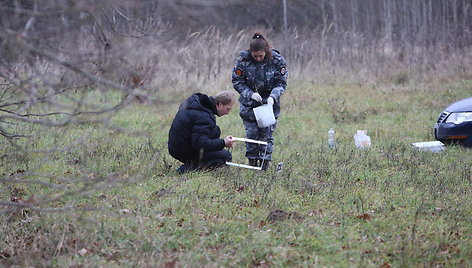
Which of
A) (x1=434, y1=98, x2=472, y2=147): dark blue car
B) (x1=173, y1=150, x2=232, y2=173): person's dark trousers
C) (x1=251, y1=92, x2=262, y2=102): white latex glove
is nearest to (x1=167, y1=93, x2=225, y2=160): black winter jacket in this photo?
(x1=173, y1=150, x2=232, y2=173): person's dark trousers

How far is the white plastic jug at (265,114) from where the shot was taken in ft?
22.5

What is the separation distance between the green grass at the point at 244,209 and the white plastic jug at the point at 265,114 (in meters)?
0.58

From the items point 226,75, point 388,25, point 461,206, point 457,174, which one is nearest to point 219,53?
point 226,75

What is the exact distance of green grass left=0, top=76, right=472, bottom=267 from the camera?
4.49 meters

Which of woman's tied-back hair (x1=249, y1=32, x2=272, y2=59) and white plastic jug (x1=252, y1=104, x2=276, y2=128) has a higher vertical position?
woman's tied-back hair (x1=249, y1=32, x2=272, y2=59)

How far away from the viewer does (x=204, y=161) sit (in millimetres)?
6984

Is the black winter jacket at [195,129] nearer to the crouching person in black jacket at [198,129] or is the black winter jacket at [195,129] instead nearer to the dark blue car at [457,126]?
the crouching person in black jacket at [198,129]

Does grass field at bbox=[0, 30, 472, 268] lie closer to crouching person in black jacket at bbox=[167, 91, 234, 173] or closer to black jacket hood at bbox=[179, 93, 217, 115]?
crouching person in black jacket at bbox=[167, 91, 234, 173]

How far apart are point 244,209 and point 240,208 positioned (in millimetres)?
54

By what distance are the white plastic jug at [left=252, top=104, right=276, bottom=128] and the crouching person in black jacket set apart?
367mm

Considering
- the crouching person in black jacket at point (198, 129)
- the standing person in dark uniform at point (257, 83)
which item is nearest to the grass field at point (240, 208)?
the crouching person in black jacket at point (198, 129)

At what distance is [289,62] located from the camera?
15.9 m

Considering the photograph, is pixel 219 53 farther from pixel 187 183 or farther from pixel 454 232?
pixel 454 232

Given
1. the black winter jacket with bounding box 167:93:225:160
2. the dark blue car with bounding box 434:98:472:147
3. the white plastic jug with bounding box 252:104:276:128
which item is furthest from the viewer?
the dark blue car with bounding box 434:98:472:147
